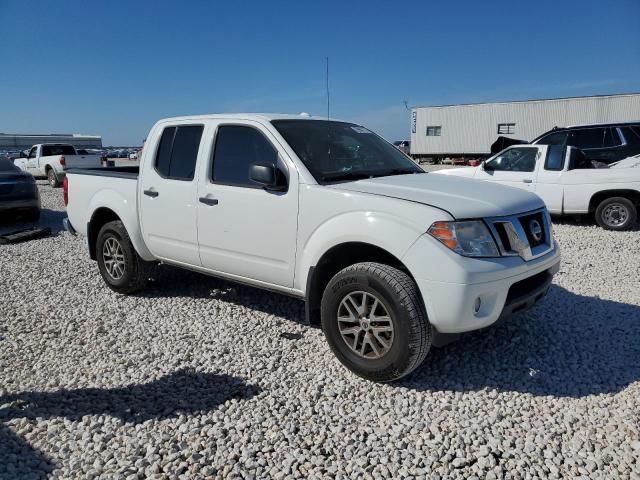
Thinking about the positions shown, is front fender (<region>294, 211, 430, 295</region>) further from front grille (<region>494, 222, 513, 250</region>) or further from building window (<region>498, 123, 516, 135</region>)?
building window (<region>498, 123, 516, 135</region>)

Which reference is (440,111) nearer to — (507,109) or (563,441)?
(507,109)

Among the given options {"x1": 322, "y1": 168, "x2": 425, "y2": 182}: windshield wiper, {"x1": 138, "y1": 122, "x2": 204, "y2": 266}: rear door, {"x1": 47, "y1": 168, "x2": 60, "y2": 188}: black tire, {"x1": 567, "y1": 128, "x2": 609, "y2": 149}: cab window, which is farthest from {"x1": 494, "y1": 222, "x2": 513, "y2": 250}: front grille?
{"x1": 47, "y1": 168, "x2": 60, "y2": 188}: black tire

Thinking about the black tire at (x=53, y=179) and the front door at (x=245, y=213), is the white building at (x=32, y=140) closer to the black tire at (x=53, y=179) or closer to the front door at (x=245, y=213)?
the black tire at (x=53, y=179)

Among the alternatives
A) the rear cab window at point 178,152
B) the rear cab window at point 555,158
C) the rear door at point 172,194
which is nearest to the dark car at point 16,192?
the rear door at point 172,194

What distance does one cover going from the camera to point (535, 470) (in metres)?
2.53

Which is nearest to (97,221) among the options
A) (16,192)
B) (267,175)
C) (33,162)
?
(267,175)

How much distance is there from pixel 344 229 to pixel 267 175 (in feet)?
2.35

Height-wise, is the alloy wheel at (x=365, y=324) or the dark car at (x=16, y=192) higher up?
the dark car at (x=16, y=192)

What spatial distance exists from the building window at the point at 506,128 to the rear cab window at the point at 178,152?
1115 inches

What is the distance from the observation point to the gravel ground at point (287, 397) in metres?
2.62

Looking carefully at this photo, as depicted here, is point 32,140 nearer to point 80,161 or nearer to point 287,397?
point 80,161

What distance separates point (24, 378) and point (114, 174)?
2.46 m

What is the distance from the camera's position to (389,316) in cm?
328

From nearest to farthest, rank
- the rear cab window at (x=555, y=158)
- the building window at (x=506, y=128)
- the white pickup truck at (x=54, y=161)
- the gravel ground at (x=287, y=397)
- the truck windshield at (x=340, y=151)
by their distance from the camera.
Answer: the gravel ground at (x=287, y=397) → the truck windshield at (x=340, y=151) → the rear cab window at (x=555, y=158) → the white pickup truck at (x=54, y=161) → the building window at (x=506, y=128)
